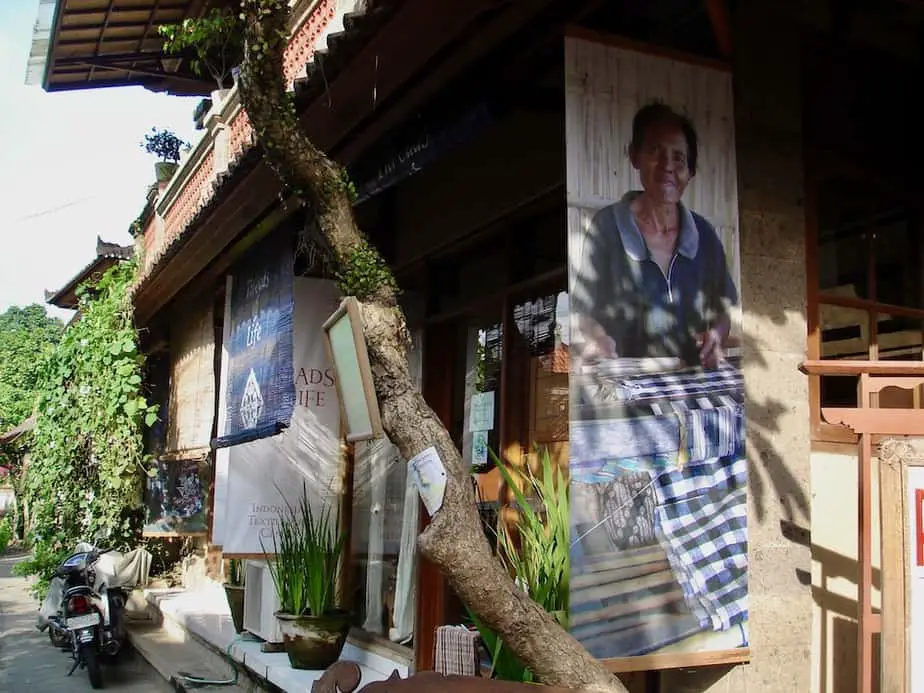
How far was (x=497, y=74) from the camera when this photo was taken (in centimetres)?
437

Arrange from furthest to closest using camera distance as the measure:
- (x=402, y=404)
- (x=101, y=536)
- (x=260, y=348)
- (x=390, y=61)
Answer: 1. (x=101, y=536)
2. (x=260, y=348)
3. (x=390, y=61)
4. (x=402, y=404)

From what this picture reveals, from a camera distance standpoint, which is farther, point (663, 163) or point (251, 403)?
point (251, 403)

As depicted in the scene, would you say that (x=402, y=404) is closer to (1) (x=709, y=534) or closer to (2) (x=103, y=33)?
(1) (x=709, y=534)

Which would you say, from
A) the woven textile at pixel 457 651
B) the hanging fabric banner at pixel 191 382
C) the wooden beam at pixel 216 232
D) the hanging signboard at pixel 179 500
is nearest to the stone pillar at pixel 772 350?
the woven textile at pixel 457 651

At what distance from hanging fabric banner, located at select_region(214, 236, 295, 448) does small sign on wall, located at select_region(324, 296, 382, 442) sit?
10.0 ft

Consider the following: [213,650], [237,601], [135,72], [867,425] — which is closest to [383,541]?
[237,601]

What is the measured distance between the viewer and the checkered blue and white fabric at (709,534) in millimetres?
3826

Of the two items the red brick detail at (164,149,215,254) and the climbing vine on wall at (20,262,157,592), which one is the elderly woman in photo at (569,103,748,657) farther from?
the climbing vine on wall at (20,262,157,592)

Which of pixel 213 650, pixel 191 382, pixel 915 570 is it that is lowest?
pixel 213 650

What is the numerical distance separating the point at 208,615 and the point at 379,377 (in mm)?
7146

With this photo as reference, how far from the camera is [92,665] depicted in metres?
7.86

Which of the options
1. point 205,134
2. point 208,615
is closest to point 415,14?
point 205,134

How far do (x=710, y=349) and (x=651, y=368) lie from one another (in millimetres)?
350

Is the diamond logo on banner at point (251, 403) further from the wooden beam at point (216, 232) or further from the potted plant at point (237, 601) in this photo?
the potted plant at point (237, 601)
